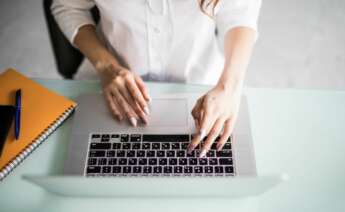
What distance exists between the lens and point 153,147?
2.33ft

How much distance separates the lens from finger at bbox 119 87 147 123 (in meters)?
0.75

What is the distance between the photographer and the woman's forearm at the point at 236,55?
2.61 ft

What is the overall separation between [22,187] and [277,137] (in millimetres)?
564

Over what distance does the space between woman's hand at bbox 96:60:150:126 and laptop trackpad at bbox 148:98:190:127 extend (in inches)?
0.8

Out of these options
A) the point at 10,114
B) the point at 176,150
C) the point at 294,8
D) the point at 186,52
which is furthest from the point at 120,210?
the point at 294,8

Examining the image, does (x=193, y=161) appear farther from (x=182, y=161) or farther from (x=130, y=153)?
(x=130, y=153)

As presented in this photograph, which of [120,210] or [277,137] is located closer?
[120,210]

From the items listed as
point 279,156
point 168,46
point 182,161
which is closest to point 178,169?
point 182,161

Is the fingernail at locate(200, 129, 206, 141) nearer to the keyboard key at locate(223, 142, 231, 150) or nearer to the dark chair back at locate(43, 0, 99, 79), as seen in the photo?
the keyboard key at locate(223, 142, 231, 150)

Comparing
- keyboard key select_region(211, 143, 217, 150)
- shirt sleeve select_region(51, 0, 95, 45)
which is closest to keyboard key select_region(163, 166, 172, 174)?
keyboard key select_region(211, 143, 217, 150)

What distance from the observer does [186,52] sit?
3.00 feet

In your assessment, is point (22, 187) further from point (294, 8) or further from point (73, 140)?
point (294, 8)

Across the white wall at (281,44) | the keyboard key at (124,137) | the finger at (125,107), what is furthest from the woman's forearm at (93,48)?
the white wall at (281,44)

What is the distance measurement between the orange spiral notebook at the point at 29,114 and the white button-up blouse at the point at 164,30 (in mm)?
188
